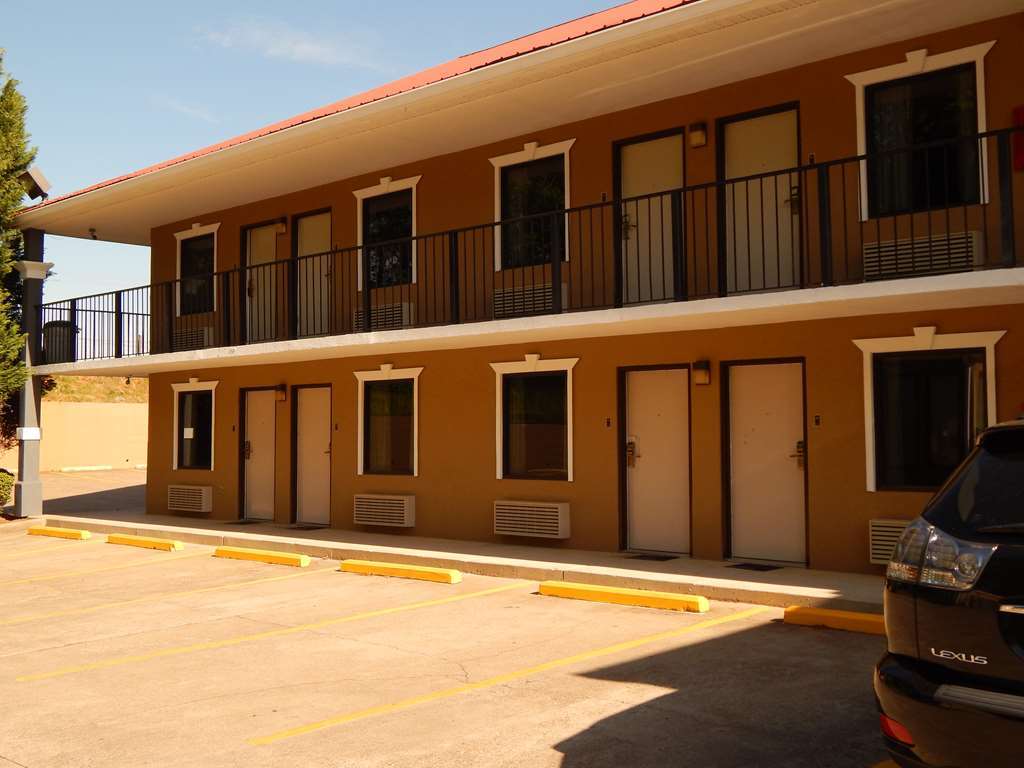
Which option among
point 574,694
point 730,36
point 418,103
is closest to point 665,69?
point 730,36

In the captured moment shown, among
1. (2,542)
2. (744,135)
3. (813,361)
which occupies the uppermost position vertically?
(744,135)

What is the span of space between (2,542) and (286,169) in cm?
791

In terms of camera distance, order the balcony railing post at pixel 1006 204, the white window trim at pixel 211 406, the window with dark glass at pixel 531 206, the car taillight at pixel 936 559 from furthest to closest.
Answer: the white window trim at pixel 211 406 < the window with dark glass at pixel 531 206 < the balcony railing post at pixel 1006 204 < the car taillight at pixel 936 559

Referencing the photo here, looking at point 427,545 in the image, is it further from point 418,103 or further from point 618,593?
point 418,103

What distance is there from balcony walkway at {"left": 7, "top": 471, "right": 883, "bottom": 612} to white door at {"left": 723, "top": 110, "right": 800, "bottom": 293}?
328cm

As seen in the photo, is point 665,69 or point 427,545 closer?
point 665,69

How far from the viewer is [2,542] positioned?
16688mm

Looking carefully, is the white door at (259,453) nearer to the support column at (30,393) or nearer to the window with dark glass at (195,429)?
the window with dark glass at (195,429)

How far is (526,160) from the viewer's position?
13.9m

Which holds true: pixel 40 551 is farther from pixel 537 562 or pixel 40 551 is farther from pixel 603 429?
pixel 603 429

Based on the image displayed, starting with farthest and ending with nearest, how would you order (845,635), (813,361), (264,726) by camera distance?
(813,361) < (845,635) < (264,726)

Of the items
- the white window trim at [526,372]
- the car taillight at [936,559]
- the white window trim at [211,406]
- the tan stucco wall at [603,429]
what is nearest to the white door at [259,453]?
the tan stucco wall at [603,429]

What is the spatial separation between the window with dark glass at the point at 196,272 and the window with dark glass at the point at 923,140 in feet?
41.5

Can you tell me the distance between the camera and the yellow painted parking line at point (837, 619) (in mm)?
7961
